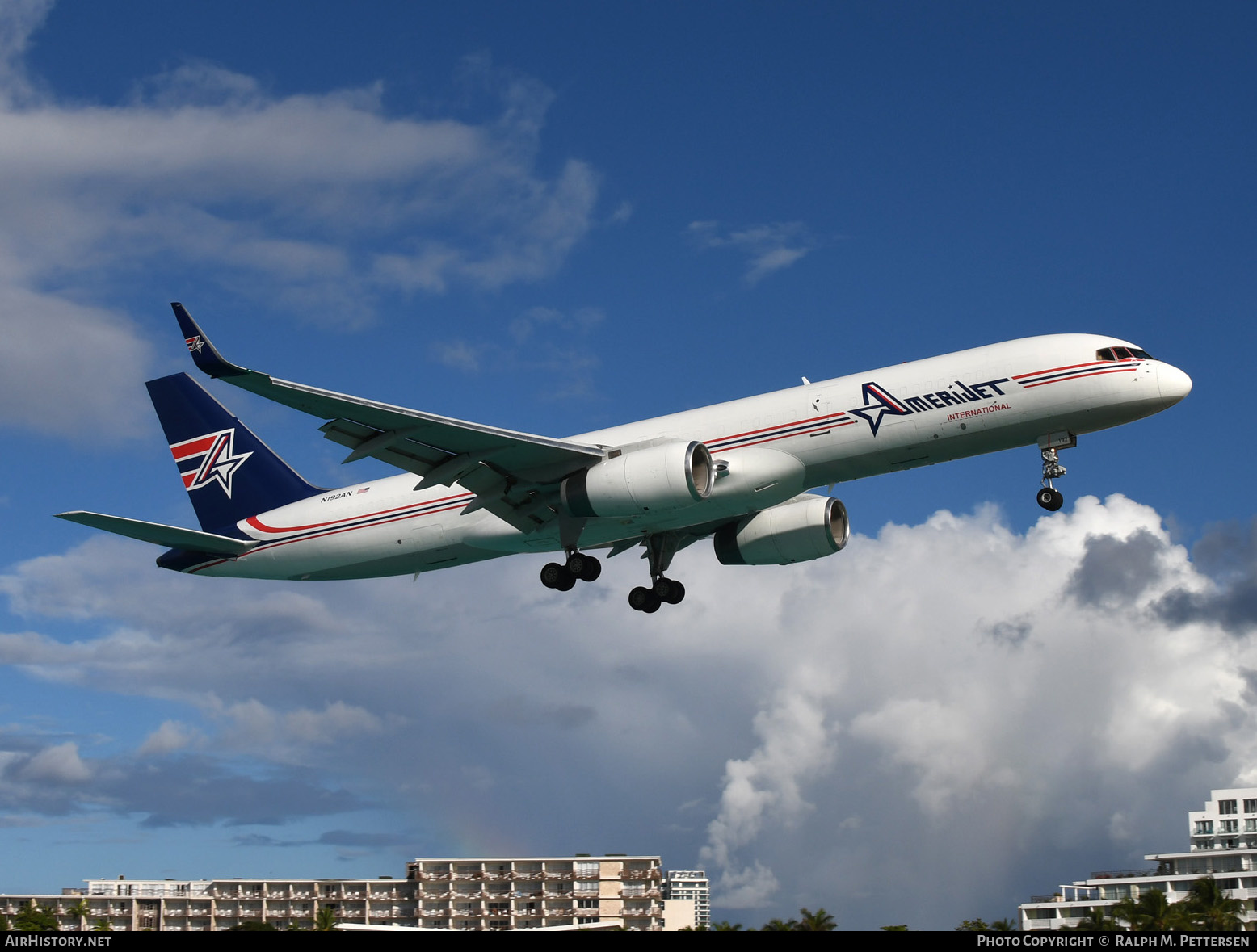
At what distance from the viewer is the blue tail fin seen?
138ft

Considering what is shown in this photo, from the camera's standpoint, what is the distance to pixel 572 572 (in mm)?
37531

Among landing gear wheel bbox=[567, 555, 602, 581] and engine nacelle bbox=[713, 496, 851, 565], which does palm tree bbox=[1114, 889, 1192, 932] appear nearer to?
engine nacelle bbox=[713, 496, 851, 565]

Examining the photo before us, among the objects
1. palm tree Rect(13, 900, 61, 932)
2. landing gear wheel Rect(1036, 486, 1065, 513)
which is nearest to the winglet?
landing gear wheel Rect(1036, 486, 1065, 513)

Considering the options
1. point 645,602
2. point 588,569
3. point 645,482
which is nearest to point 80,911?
point 645,602

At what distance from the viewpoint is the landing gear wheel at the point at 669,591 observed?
40.4 m

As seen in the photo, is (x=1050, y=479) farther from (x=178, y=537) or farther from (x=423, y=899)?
(x=423, y=899)

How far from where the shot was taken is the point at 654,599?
4072 centimetres

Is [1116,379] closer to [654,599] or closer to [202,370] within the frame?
[654,599]

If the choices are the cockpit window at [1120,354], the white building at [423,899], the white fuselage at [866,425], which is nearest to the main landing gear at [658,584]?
the white fuselage at [866,425]

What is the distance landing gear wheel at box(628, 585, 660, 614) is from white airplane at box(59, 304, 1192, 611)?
8 cm

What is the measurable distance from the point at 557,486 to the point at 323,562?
9001mm

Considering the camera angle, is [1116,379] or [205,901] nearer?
[1116,379]

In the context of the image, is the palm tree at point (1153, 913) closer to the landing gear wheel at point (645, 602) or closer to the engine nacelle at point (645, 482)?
the landing gear wheel at point (645, 602)

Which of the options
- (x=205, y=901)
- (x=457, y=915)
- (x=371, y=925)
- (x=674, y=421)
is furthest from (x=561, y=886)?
(x=674, y=421)
